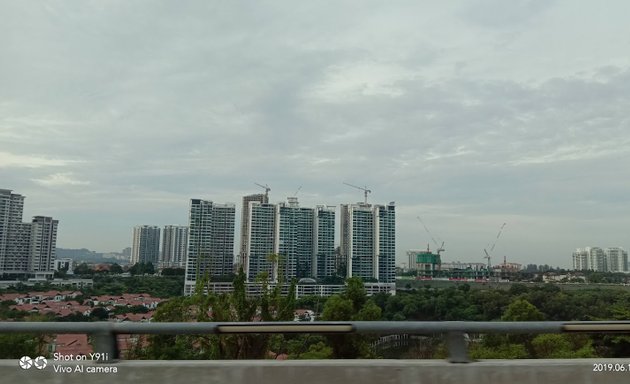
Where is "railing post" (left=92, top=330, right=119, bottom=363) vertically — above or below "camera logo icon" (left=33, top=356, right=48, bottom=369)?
above

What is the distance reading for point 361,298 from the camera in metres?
10.6

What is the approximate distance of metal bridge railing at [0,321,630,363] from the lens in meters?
4.19

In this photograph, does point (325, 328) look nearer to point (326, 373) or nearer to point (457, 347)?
point (326, 373)

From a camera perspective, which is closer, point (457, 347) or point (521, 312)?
point (457, 347)

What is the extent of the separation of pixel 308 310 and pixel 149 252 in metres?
54.2

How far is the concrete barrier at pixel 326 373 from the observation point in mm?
4059

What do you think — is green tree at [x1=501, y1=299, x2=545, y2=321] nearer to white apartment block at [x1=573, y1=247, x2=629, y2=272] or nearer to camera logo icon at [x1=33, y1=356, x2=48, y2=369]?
camera logo icon at [x1=33, y1=356, x2=48, y2=369]

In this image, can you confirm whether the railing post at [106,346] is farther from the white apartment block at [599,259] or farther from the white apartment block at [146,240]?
the white apartment block at [146,240]

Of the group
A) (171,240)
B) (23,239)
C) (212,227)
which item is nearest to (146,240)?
(171,240)

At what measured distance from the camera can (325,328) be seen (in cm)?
421

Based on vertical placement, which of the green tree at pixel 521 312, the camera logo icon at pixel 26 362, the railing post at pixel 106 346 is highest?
the railing post at pixel 106 346

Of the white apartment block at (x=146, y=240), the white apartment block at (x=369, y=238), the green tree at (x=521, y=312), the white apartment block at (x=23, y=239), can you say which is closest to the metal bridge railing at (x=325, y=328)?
the green tree at (x=521, y=312)

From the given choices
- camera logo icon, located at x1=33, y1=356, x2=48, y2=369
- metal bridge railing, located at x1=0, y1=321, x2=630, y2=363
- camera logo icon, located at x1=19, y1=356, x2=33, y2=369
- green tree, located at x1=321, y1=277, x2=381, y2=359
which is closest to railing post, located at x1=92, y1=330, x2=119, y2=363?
metal bridge railing, located at x1=0, y1=321, x2=630, y2=363

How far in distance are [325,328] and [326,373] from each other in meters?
0.36
